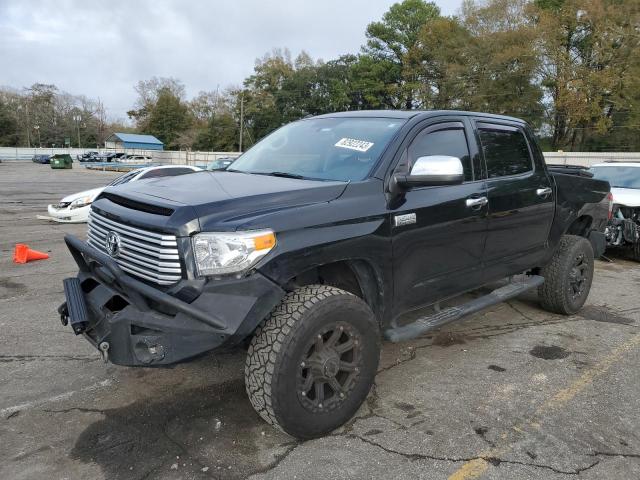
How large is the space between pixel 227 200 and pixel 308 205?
0.46 m

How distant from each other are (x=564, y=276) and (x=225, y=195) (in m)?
3.77

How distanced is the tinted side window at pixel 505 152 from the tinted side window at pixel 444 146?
275 millimetres

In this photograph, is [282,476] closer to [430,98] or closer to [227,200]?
[227,200]

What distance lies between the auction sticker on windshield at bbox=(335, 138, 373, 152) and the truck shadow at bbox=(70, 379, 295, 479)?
1.87 meters

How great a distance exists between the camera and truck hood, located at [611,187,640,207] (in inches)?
323

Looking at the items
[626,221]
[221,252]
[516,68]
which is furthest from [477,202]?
[516,68]

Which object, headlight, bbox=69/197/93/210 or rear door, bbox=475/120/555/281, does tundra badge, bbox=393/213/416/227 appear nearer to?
rear door, bbox=475/120/555/281

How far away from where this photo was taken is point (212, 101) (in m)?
94.2

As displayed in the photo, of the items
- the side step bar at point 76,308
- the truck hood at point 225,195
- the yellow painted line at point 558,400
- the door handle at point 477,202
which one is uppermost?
the truck hood at point 225,195

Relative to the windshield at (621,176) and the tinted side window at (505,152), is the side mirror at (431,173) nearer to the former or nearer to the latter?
the tinted side window at (505,152)

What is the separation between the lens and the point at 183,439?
2.97 metres

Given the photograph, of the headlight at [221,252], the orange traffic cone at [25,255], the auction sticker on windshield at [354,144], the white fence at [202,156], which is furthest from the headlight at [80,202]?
the white fence at [202,156]

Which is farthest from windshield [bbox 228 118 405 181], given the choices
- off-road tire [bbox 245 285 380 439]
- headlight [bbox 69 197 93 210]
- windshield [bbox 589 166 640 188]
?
headlight [bbox 69 197 93 210]

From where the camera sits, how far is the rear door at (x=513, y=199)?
421 cm
